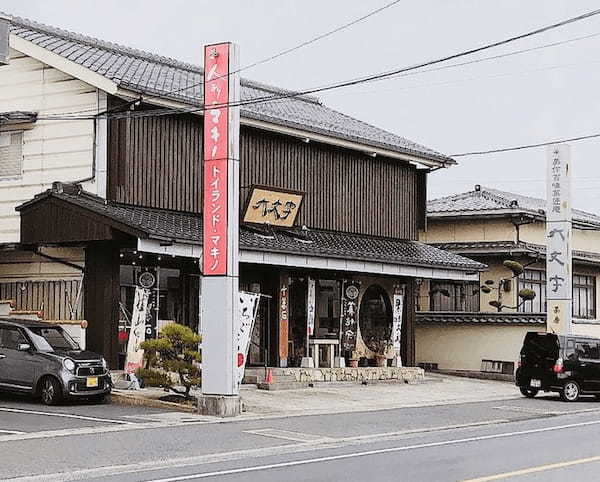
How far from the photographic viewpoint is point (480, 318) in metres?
36.2

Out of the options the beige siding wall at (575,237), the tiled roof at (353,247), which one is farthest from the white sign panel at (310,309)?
the beige siding wall at (575,237)

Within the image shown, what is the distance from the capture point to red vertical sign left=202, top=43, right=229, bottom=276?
69.4 ft

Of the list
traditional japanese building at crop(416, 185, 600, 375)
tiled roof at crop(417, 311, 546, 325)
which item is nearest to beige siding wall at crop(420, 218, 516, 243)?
traditional japanese building at crop(416, 185, 600, 375)

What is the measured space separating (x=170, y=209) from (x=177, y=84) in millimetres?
4352

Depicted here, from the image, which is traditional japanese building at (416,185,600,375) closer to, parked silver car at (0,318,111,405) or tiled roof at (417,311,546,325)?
tiled roof at (417,311,546,325)

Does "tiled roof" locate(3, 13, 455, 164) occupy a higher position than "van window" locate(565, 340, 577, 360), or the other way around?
"tiled roof" locate(3, 13, 455, 164)

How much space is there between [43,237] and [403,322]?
13.4m

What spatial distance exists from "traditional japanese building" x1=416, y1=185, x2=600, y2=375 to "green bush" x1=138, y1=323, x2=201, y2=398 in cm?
1651

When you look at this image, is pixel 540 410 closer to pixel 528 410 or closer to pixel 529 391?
pixel 528 410

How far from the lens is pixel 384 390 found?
94.1 feet

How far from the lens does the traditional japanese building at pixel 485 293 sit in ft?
118

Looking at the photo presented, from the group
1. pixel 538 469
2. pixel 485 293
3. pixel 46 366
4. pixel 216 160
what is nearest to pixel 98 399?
pixel 46 366

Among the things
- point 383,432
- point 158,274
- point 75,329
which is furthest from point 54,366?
point 383,432

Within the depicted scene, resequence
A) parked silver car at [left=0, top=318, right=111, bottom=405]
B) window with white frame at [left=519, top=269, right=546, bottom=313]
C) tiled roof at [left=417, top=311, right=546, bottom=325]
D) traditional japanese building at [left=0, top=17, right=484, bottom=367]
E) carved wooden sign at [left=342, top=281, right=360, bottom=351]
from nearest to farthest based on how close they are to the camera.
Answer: parked silver car at [left=0, top=318, right=111, bottom=405] → traditional japanese building at [left=0, top=17, right=484, bottom=367] → carved wooden sign at [left=342, top=281, right=360, bottom=351] → tiled roof at [left=417, top=311, right=546, bottom=325] → window with white frame at [left=519, top=269, right=546, bottom=313]
